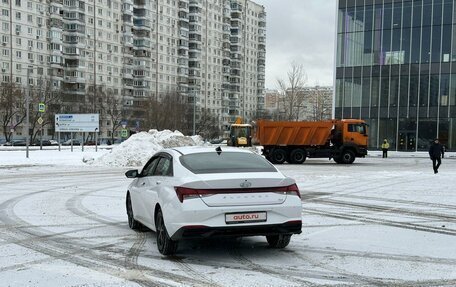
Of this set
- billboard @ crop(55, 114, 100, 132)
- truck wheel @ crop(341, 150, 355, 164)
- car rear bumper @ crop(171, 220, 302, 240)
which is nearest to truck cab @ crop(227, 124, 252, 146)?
billboard @ crop(55, 114, 100, 132)

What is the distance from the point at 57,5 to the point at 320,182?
88.1m

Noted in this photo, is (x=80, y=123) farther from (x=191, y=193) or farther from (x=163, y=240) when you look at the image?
(x=191, y=193)

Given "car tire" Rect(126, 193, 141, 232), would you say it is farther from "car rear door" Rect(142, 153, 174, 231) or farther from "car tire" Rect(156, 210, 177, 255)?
"car tire" Rect(156, 210, 177, 255)

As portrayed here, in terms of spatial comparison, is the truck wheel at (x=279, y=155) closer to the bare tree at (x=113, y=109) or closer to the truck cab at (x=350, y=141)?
the truck cab at (x=350, y=141)

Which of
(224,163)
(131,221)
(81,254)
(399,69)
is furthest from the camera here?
(399,69)

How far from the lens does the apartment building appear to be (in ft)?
295

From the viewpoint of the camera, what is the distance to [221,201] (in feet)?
20.6

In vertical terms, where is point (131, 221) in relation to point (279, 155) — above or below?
above

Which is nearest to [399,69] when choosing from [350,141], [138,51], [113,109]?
[350,141]

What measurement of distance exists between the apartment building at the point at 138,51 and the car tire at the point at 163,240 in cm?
7687

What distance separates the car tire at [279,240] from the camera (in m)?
7.09

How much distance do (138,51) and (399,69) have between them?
74.2 meters

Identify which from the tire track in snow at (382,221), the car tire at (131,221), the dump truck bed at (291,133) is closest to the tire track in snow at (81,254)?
the car tire at (131,221)

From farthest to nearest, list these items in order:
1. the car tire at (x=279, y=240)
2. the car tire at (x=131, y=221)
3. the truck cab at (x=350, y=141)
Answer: the truck cab at (x=350, y=141)
the car tire at (x=131, y=221)
the car tire at (x=279, y=240)
